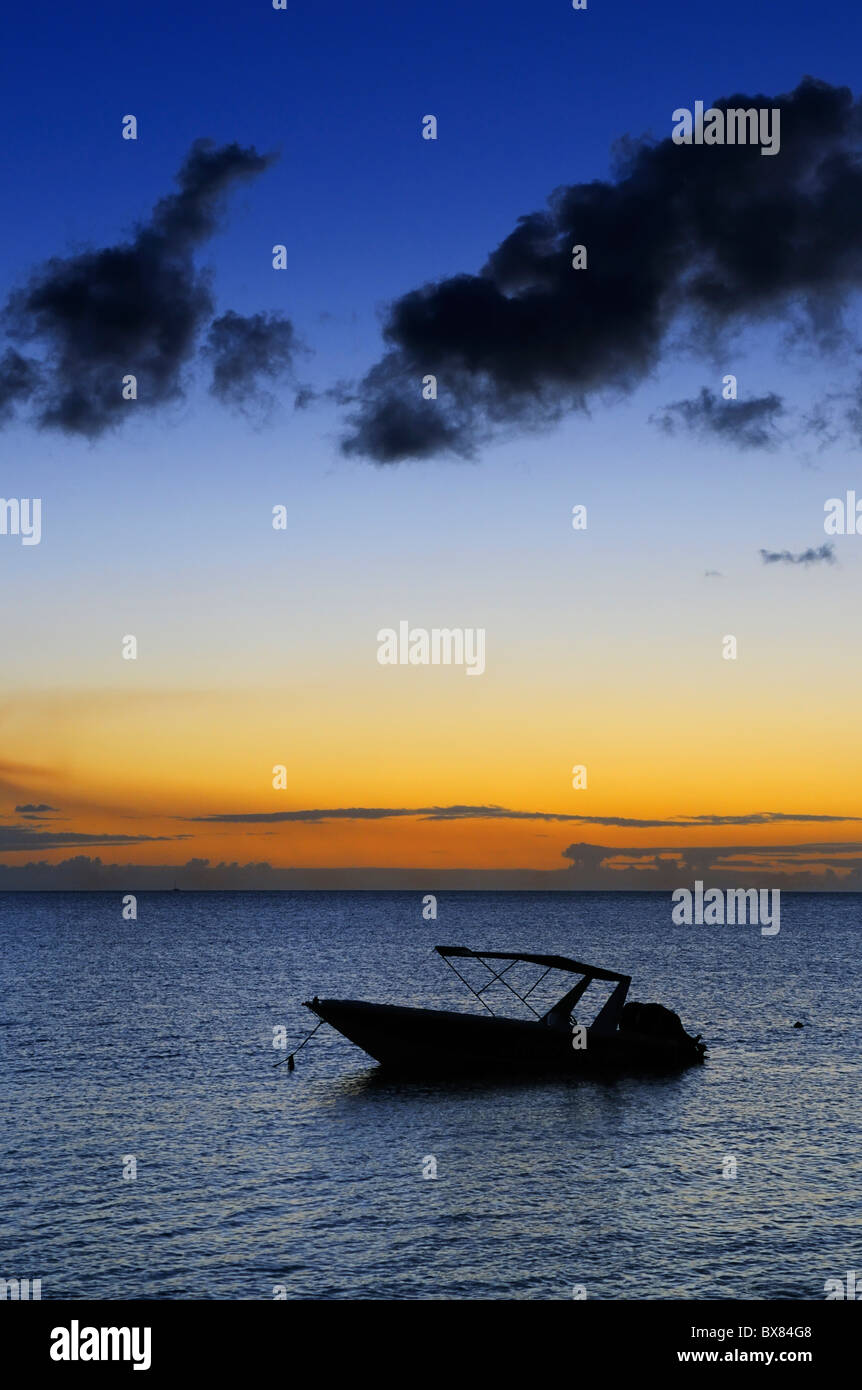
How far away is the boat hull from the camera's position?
211 feet

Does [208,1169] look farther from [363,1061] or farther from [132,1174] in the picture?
[363,1061]

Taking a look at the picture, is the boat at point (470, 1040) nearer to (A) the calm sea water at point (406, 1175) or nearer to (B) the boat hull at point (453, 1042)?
(B) the boat hull at point (453, 1042)

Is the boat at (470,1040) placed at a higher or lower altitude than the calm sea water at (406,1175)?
higher

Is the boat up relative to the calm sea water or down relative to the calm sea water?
up

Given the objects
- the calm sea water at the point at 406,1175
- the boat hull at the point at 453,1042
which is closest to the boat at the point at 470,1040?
the boat hull at the point at 453,1042

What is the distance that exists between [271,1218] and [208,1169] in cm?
732

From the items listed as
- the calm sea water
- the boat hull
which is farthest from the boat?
the calm sea water

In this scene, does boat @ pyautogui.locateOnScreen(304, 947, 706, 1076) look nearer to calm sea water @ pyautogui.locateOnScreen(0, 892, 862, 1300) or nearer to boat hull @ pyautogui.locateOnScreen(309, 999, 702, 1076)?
boat hull @ pyautogui.locateOnScreen(309, 999, 702, 1076)

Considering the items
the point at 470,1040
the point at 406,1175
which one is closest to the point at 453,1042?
the point at 470,1040

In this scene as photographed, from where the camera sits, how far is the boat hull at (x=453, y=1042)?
64.4 m

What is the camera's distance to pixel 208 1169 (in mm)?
46219

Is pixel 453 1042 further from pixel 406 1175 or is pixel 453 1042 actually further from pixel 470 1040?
pixel 406 1175
